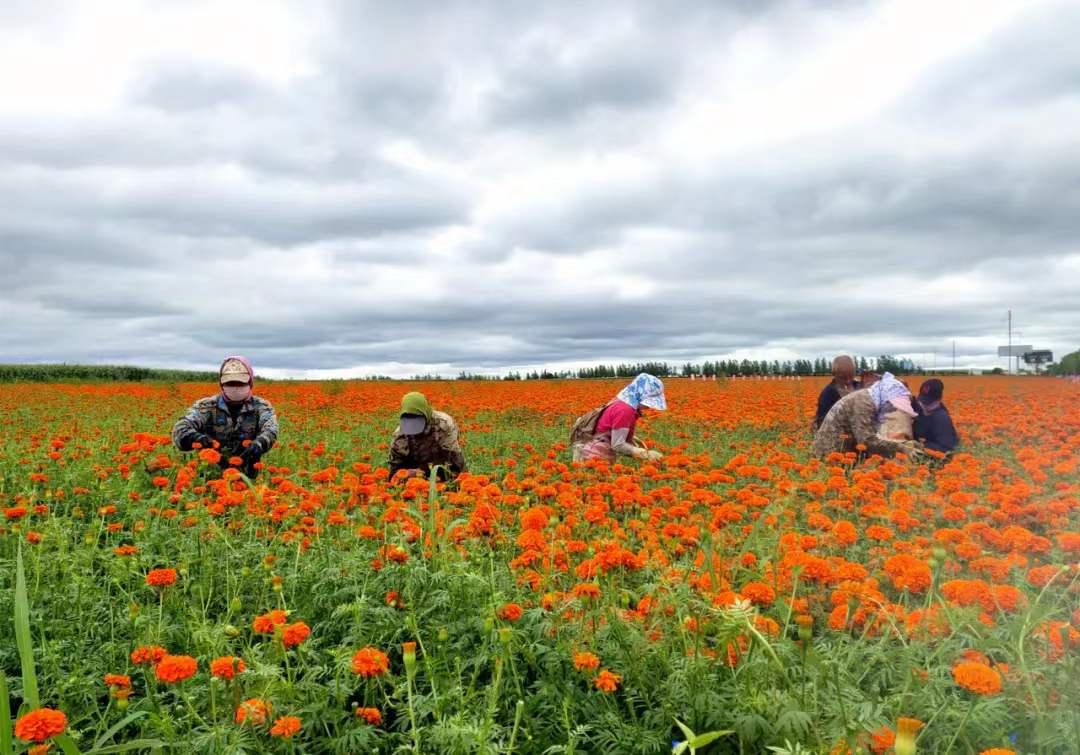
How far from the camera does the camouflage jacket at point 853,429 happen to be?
23.4ft

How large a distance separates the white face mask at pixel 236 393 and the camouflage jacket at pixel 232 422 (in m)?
0.09

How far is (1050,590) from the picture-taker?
3.23 meters

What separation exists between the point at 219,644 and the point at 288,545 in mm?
1442

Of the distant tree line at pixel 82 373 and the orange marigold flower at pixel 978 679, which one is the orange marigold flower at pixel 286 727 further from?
the distant tree line at pixel 82 373

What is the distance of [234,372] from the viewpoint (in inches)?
272

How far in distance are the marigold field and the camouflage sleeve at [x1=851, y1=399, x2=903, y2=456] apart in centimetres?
196

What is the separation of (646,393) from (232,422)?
159 inches

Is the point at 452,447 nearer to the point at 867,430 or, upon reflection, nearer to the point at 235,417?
the point at 235,417

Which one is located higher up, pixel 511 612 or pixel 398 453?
pixel 398 453

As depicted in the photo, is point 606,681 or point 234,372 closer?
point 606,681

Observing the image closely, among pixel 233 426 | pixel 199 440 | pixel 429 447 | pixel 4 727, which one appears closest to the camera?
pixel 4 727

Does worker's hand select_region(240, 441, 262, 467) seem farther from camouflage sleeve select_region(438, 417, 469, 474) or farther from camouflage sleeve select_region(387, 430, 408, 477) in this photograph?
camouflage sleeve select_region(438, 417, 469, 474)

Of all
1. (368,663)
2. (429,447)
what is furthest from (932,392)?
(368,663)

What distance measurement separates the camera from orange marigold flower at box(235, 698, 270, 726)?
6.54 ft
